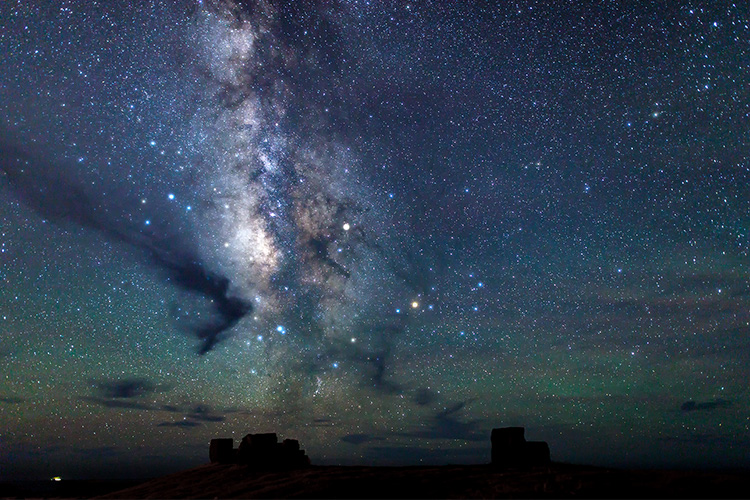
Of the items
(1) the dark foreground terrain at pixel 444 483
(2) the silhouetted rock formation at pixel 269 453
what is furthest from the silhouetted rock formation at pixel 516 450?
(2) the silhouetted rock formation at pixel 269 453

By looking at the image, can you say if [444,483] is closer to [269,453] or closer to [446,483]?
[446,483]

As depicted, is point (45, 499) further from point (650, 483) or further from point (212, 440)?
point (650, 483)

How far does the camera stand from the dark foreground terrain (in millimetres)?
8305

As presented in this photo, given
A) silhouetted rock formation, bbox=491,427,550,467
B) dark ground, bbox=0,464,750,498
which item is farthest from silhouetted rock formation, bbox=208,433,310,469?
silhouetted rock formation, bbox=491,427,550,467

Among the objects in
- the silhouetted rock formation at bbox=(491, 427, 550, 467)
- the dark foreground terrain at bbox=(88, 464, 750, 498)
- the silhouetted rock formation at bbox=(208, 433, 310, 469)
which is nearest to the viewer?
the dark foreground terrain at bbox=(88, 464, 750, 498)

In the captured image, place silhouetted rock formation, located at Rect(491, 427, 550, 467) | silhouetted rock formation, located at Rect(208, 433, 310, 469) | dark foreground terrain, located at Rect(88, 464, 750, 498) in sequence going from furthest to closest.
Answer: silhouetted rock formation, located at Rect(208, 433, 310, 469) → silhouetted rock formation, located at Rect(491, 427, 550, 467) → dark foreground terrain, located at Rect(88, 464, 750, 498)

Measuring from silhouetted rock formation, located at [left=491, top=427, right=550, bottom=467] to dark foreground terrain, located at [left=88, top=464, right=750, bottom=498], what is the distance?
70 cm

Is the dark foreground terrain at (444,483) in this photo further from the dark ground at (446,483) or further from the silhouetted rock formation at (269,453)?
the silhouetted rock formation at (269,453)

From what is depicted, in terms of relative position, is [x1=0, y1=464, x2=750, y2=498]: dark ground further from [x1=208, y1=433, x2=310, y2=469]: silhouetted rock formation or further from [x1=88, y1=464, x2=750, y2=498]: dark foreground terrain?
[x1=208, y1=433, x2=310, y2=469]: silhouetted rock formation

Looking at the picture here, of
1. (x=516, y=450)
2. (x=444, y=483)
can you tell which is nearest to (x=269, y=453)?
(x=444, y=483)

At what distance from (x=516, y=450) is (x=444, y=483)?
3.14m

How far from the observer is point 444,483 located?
10.9m

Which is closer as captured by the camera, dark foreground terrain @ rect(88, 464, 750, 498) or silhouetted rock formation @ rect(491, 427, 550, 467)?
dark foreground terrain @ rect(88, 464, 750, 498)

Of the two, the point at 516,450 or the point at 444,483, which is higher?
the point at 516,450
